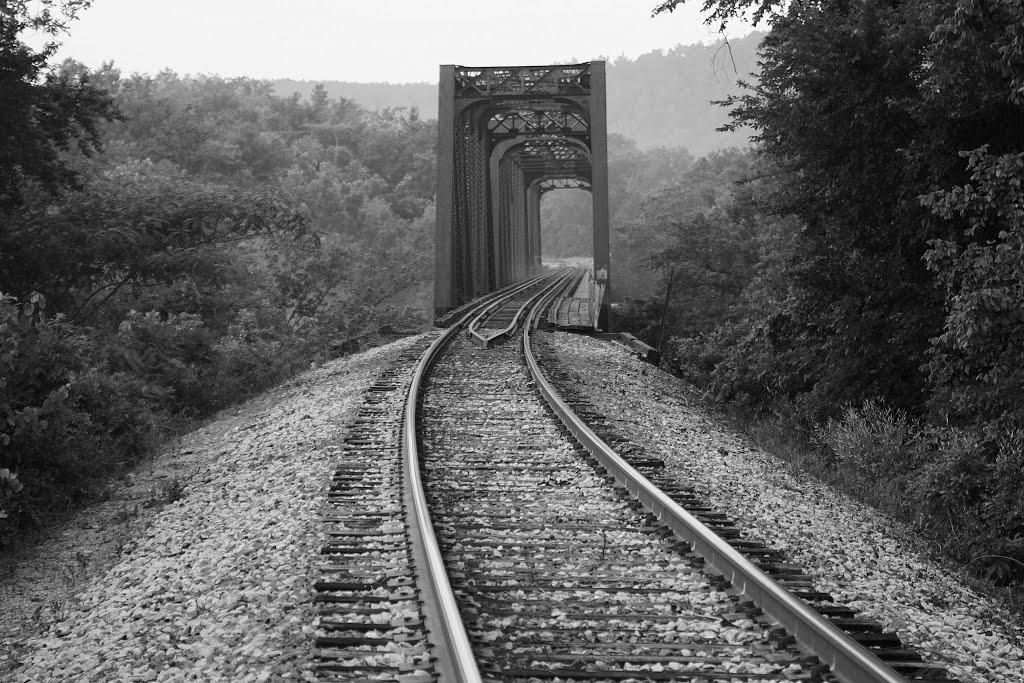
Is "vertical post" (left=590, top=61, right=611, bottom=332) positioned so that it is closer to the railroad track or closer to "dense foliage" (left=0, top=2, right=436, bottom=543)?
"dense foliage" (left=0, top=2, right=436, bottom=543)

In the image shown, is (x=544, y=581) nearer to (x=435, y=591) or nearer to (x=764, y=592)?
(x=435, y=591)

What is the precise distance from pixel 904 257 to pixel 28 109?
13.1 meters

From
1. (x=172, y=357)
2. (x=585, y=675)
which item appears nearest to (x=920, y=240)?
(x=585, y=675)

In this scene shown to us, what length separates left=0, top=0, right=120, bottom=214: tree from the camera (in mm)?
13797

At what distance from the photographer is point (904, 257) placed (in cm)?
967

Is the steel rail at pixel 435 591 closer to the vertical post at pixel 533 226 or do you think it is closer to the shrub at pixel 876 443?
the shrub at pixel 876 443

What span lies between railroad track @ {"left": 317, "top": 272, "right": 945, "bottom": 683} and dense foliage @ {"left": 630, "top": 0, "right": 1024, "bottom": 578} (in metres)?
2.47

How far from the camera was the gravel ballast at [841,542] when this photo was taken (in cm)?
428

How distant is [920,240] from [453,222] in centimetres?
1444

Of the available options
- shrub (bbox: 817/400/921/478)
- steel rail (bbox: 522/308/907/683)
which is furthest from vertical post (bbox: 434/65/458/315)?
steel rail (bbox: 522/308/907/683)

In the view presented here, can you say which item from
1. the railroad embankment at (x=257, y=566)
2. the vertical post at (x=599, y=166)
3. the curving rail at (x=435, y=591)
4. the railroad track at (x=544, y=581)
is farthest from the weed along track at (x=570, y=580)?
the vertical post at (x=599, y=166)

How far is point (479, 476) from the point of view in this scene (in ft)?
23.0

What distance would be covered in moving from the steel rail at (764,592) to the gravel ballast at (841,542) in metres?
0.54

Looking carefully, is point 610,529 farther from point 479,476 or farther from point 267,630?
point 267,630
